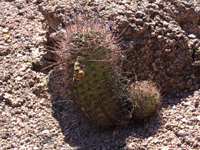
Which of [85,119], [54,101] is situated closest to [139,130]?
[85,119]

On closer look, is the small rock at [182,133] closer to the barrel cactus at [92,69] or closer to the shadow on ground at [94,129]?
the shadow on ground at [94,129]

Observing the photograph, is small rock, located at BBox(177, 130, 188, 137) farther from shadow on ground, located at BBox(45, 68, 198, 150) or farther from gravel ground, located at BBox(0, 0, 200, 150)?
shadow on ground, located at BBox(45, 68, 198, 150)

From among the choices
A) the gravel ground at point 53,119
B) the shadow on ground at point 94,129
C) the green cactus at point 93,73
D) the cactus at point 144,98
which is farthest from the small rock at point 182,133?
the green cactus at point 93,73

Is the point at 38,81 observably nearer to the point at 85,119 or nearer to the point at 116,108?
the point at 85,119

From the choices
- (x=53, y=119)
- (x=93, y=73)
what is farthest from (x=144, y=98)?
(x=53, y=119)

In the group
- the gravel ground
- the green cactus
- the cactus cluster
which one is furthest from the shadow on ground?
the green cactus

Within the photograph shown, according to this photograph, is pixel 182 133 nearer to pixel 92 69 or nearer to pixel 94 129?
pixel 94 129
